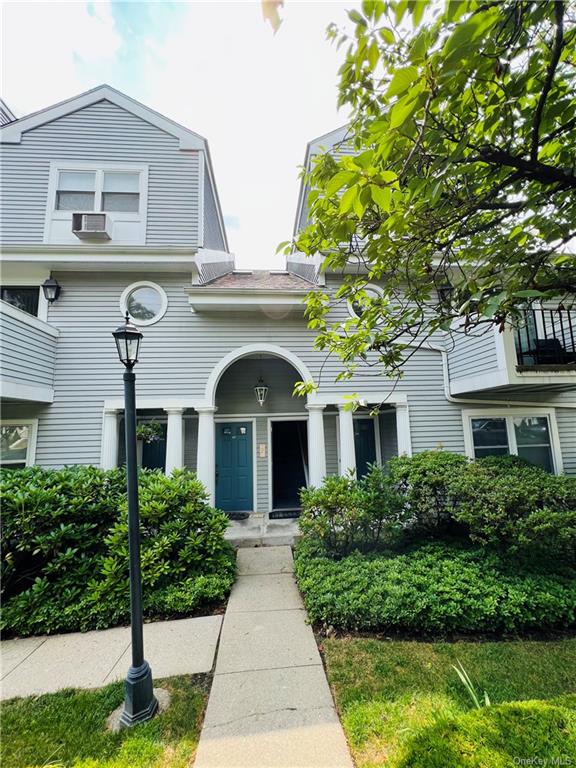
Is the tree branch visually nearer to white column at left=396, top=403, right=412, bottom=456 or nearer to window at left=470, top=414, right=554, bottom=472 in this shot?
white column at left=396, top=403, right=412, bottom=456

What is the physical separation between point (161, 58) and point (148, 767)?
4.68 metres

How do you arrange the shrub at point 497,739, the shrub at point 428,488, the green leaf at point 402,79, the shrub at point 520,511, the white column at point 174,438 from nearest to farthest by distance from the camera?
the green leaf at point 402,79
the shrub at point 497,739
the shrub at point 520,511
the shrub at point 428,488
the white column at point 174,438

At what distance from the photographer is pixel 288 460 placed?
8836 mm

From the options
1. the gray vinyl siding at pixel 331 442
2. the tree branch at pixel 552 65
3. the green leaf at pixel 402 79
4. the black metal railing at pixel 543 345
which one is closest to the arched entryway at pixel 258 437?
the gray vinyl siding at pixel 331 442

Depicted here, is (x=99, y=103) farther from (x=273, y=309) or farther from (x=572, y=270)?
(x=572, y=270)

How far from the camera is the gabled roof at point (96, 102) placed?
6.62 metres

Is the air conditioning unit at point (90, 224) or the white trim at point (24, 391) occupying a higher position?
the air conditioning unit at point (90, 224)

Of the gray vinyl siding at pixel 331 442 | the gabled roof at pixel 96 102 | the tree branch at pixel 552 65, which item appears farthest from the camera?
the gray vinyl siding at pixel 331 442

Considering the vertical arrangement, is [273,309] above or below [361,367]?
above

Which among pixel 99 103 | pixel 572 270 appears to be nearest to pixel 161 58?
pixel 572 270

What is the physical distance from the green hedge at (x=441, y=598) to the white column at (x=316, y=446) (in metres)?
2.55

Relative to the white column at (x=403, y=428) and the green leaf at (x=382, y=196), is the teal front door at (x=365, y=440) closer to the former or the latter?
the white column at (x=403, y=428)

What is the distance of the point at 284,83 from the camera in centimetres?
201

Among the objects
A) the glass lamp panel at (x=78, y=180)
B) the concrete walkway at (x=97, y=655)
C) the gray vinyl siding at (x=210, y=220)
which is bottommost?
the concrete walkway at (x=97, y=655)
